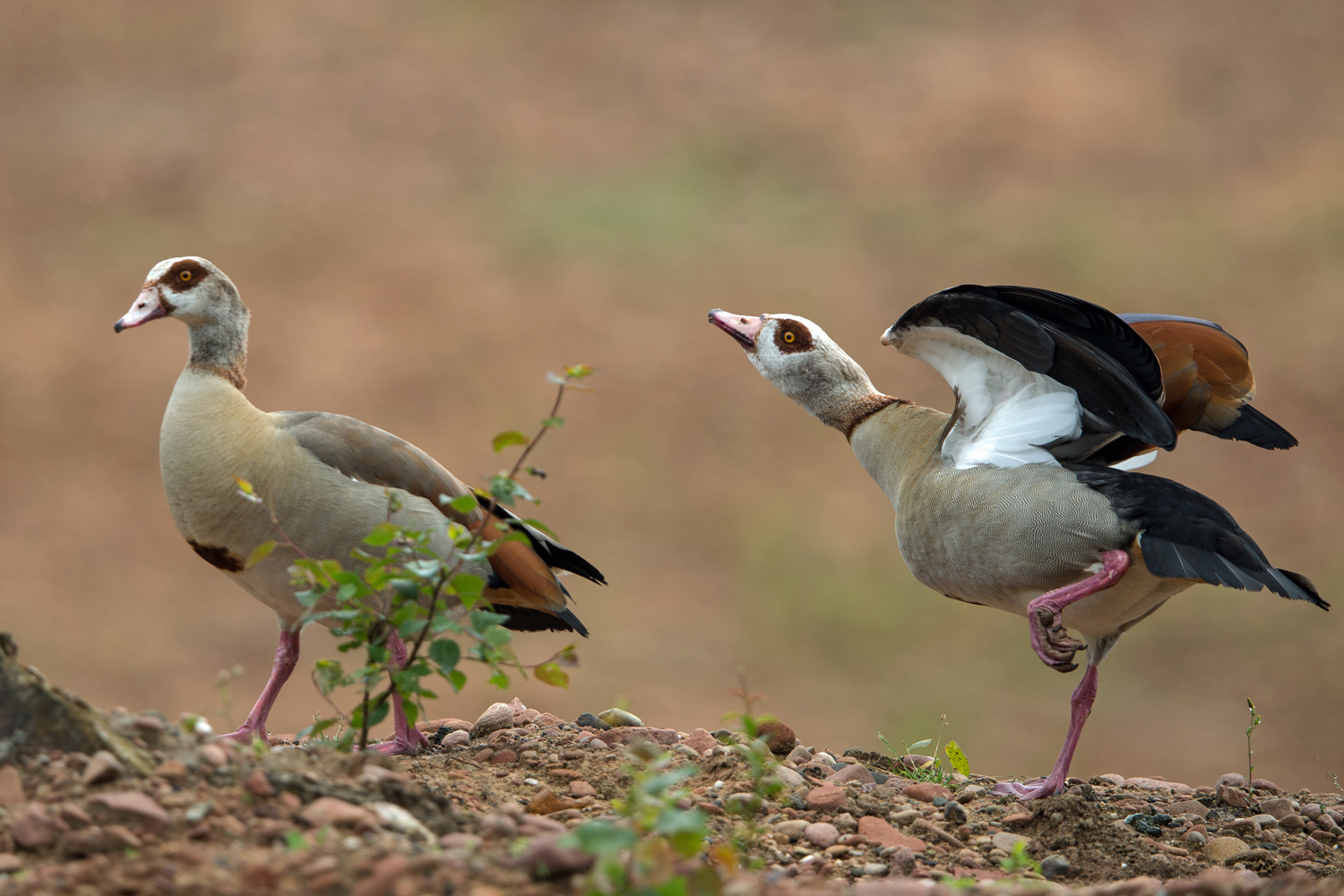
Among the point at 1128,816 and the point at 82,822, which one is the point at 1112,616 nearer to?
the point at 1128,816

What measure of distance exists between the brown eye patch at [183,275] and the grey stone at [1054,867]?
298 cm

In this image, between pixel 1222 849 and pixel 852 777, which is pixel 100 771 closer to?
pixel 852 777

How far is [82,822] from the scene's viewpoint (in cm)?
179

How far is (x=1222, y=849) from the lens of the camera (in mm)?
2924

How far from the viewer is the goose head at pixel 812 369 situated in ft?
13.3

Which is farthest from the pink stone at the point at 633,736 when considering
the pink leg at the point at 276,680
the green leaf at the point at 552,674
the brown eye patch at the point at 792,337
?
the brown eye patch at the point at 792,337

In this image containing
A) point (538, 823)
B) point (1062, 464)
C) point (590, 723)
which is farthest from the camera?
point (590, 723)

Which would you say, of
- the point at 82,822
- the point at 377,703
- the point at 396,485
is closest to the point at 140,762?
the point at 82,822

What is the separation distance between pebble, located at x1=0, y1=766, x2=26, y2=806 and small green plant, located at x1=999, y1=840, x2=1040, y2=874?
1804 mm

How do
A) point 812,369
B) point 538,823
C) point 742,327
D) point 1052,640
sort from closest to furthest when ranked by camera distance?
point 538,823 → point 1052,640 → point 812,369 → point 742,327

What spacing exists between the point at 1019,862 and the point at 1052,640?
37.6 inches

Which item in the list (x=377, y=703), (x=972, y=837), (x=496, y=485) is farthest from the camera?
(x=972, y=837)

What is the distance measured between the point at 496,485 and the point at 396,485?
1256mm

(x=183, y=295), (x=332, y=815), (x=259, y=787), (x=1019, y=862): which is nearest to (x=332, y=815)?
(x=332, y=815)
